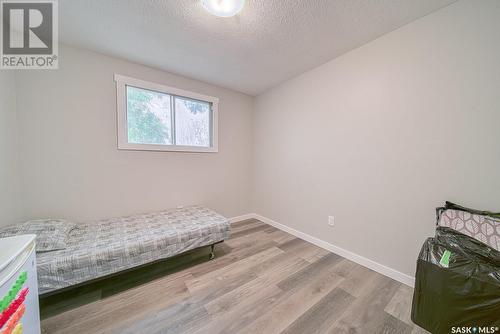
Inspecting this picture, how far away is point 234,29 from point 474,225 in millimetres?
2572

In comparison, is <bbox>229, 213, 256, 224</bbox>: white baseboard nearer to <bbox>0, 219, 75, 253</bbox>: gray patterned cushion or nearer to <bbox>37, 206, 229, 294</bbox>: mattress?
<bbox>37, 206, 229, 294</bbox>: mattress

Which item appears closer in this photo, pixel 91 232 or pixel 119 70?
pixel 91 232

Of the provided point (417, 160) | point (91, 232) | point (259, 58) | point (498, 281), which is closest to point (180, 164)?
point (91, 232)

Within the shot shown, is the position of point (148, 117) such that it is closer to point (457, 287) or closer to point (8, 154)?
point (8, 154)

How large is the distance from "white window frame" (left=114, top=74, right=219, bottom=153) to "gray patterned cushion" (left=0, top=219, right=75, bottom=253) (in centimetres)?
104

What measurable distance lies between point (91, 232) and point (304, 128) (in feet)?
9.71

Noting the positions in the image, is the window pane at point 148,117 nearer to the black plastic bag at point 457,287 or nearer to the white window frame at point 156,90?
the white window frame at point 156,90

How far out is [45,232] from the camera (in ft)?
5.04

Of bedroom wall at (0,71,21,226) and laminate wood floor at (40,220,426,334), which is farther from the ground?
bedroom wall at (0,71,21,226)

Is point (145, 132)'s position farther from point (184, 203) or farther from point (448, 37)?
point (448, 37)

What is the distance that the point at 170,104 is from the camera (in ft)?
8.68

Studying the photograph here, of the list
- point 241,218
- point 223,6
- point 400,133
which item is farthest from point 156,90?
point 400,133

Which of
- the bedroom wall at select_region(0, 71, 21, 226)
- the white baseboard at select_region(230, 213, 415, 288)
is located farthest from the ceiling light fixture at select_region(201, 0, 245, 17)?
the white baseboard at select_region(230, 213, 415, 288)

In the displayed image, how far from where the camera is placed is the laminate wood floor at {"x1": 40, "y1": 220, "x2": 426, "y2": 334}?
1.26m
